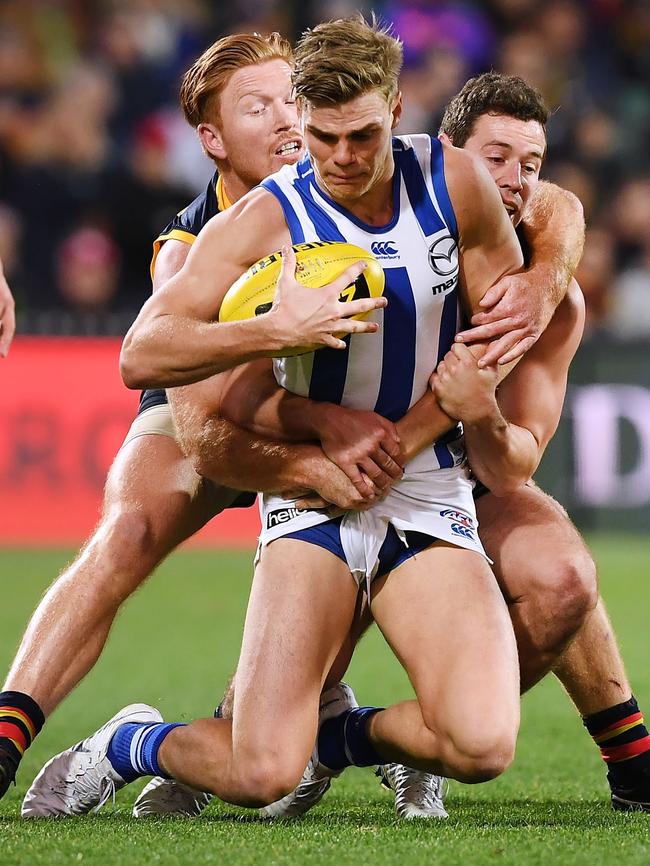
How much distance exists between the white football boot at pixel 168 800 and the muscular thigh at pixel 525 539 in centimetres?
108

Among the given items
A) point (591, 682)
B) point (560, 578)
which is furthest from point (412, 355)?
point (591, 682)

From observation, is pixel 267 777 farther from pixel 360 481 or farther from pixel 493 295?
pixel 493 295

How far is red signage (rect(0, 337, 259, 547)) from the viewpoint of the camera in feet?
35.2

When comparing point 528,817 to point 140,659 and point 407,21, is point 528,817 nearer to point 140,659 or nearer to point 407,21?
point 140,659

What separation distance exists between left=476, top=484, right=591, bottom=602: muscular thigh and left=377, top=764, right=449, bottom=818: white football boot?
1.91 ft

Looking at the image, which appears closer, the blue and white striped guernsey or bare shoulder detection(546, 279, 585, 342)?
the blue and white striped guernsey

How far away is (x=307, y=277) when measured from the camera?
12.0 feet

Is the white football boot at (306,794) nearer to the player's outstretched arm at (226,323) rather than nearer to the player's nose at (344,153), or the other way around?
the player's outstretched arm at (226,323)

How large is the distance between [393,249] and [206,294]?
0.53 metres

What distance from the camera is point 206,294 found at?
→ 3848 millimetres

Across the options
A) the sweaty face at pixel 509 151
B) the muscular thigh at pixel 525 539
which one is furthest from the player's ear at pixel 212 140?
the muscular thigh at pixel 525 539

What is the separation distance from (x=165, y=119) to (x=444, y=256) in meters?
9.15

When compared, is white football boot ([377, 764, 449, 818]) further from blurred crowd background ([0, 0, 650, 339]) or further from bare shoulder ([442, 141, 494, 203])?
blurred crowd background ([0, 0, 650, 339])

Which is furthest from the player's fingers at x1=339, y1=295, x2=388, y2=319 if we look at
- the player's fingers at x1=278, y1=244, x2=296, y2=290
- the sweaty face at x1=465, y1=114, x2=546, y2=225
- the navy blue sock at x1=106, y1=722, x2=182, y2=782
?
the navy blue sock at x1=106, y1=722, x2=182, y2=782
